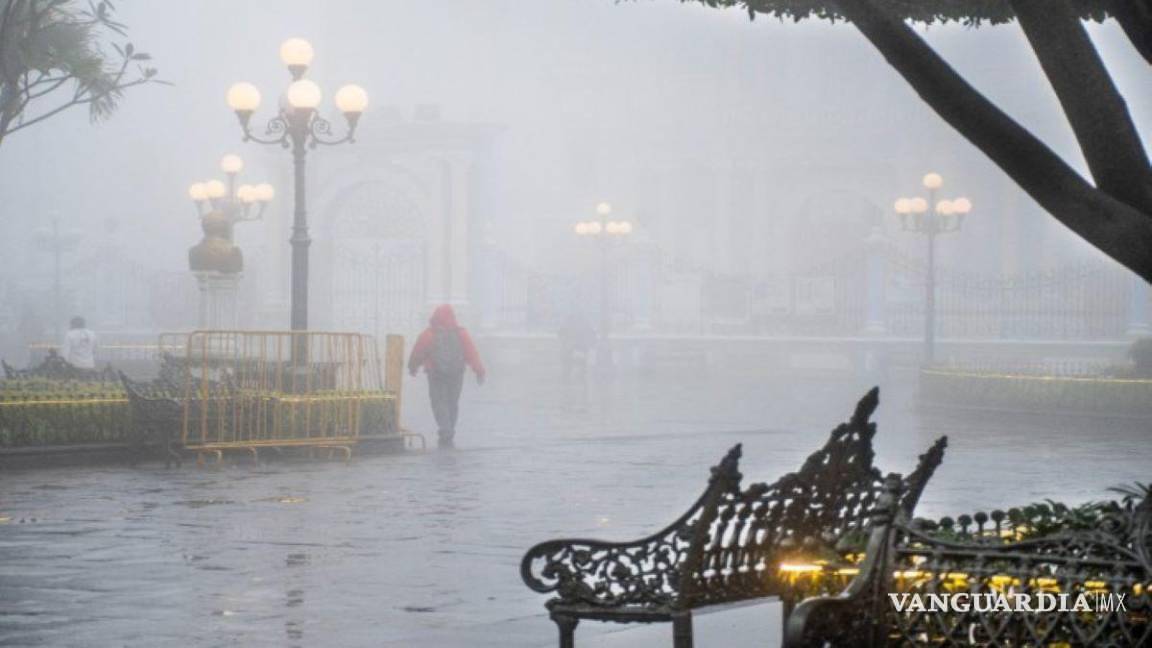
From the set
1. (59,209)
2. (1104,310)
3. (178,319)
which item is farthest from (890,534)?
(59,209)

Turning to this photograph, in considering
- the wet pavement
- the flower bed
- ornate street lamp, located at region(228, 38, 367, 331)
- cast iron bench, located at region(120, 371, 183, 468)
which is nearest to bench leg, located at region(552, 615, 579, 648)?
the wet pavement

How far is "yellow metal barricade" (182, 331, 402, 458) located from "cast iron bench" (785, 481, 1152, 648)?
545 inches

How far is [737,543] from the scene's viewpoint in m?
6.50

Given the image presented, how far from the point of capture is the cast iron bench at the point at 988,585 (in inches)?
188

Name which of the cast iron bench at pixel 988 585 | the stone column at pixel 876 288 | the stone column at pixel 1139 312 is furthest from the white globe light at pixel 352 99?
the stone column at pixel 876 288

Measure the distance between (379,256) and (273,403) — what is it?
98.2 feet

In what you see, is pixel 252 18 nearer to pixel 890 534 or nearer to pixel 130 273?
pixel 130 273

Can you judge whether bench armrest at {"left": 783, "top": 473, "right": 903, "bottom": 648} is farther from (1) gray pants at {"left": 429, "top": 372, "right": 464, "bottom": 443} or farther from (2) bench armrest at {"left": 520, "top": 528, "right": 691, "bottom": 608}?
(1) gray pants at {"left": 429, "top": 372, "right": 464, "bottom": 443}

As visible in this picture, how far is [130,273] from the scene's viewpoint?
Result: 165ft

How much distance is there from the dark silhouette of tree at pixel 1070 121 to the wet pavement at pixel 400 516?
11.0 feet

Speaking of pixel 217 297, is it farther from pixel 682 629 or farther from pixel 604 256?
pixel 604 256

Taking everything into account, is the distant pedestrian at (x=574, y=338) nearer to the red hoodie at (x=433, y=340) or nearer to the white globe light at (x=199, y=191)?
the white globe light at (x=199, y=191)

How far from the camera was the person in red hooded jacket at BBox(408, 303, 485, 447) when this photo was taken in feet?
72.4

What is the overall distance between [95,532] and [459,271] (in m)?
35.6
